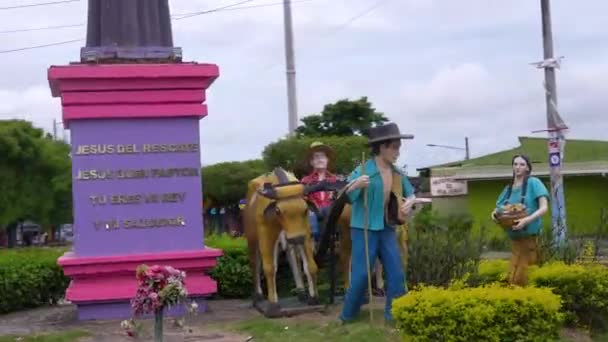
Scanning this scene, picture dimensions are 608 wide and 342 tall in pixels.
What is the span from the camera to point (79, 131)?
441 inches

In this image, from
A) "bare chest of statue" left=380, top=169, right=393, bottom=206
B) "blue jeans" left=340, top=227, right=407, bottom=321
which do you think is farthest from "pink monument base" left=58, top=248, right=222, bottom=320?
"bare chest of statue" left=380, top=169, right=393, bottom=206

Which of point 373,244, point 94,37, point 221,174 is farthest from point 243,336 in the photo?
point 221,174

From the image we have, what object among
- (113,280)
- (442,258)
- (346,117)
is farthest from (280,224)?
(346,117)

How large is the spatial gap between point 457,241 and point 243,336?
2.57 m

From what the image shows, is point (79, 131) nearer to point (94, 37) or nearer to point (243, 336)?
point (94, 37)

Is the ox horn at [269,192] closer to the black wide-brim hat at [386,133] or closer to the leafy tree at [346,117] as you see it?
the black wide-brim hat at [386,133]

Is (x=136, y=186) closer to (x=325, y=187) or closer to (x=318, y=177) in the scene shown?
(x=318, y=177)

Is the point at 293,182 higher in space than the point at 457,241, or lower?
higher

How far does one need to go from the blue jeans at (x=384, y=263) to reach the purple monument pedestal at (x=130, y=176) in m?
2.64

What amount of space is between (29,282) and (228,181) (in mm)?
26172

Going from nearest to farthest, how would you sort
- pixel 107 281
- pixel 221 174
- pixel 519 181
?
1. pixel 519 181
2. pixel 107 281
3. pixel 221 174

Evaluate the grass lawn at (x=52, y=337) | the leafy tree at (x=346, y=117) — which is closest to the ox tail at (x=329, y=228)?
the grass lawn at (x=52, y=337)

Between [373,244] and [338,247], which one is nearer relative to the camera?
[373,244]

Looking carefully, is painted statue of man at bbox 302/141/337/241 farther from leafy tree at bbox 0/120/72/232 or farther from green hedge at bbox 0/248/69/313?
leafy tree at bbox 0/120/72/232
